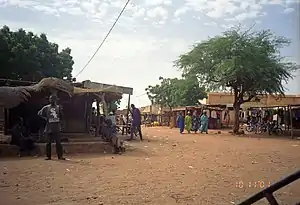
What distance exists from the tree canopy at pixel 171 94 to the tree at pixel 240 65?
393 inches

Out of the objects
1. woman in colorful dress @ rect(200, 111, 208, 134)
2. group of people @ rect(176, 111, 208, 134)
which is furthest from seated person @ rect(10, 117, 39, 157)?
woman in colorful dress @ rect(200, 111, 208, 134)

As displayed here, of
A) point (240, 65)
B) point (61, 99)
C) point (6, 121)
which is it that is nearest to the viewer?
point (61, 99)

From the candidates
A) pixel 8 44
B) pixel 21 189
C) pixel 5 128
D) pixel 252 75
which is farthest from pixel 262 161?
pixel 8 44

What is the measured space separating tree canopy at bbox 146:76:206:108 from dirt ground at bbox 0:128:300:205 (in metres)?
28.2

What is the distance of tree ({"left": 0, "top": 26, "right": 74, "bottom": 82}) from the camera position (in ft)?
84.7

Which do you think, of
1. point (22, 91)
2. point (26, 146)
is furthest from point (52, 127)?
point (22, 91)

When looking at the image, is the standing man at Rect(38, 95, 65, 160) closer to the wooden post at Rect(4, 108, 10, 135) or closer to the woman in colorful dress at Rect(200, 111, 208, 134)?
the wooden post at Rect(4, 108, 10, 135)

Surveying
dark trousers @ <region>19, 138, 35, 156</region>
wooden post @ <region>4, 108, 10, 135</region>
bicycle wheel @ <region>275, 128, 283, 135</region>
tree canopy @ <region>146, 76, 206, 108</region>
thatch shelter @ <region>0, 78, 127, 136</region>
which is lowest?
dark trousers @ <region>19, 138, 35, 156</region>

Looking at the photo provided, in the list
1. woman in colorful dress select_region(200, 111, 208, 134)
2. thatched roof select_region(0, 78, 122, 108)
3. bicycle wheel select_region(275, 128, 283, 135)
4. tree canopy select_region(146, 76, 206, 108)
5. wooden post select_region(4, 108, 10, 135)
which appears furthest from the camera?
tree canopy select_region(146, 76, 206, 108)

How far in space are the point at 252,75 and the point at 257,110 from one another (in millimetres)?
9557

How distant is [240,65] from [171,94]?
85.7 ft

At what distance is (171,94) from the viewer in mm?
51344

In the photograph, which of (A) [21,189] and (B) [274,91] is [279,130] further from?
(A) [21,189]
